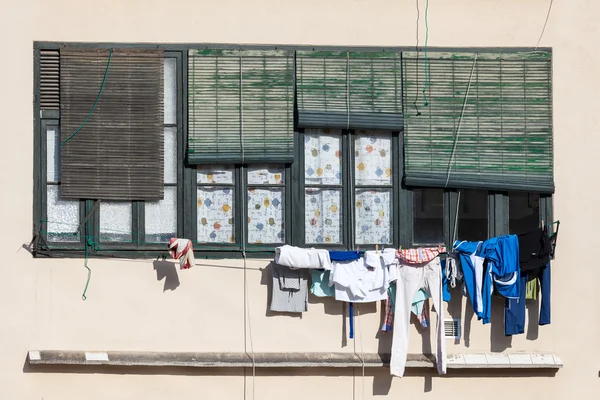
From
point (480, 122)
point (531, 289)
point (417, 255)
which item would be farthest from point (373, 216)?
point (531, 289)

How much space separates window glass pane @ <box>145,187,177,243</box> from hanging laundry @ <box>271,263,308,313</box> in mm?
1013

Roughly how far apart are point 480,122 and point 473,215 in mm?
838

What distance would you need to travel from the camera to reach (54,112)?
10.3 metres

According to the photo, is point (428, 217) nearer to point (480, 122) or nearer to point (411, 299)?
point (411, 299)

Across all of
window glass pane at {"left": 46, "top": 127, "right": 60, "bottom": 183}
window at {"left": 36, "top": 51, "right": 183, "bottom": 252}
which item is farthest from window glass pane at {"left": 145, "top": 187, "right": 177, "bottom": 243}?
window glass pane at {"left": 46, "top": 127, "right": 60, "bottom": 183}

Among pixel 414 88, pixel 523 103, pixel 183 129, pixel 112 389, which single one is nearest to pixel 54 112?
pixel 183 129

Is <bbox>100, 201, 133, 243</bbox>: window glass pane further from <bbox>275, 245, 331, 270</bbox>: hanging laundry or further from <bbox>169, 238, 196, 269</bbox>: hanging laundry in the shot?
<bbox>275, 245, 331, 270</bbox>: hanging laundry

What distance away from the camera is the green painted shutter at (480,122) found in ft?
33.9

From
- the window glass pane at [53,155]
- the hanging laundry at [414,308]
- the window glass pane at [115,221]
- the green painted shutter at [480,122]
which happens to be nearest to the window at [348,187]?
the green painted shutter at [480,122]

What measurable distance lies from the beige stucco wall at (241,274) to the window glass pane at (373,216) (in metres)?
0.65

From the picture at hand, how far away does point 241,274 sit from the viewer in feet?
33.6

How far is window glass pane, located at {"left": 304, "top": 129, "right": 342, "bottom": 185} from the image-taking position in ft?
34.0

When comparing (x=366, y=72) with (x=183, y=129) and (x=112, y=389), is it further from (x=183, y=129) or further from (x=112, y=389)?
(x=112, y=389)

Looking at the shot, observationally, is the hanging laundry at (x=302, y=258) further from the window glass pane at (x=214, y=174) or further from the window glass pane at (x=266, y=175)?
the window glass pane at (x=214, y=174)
